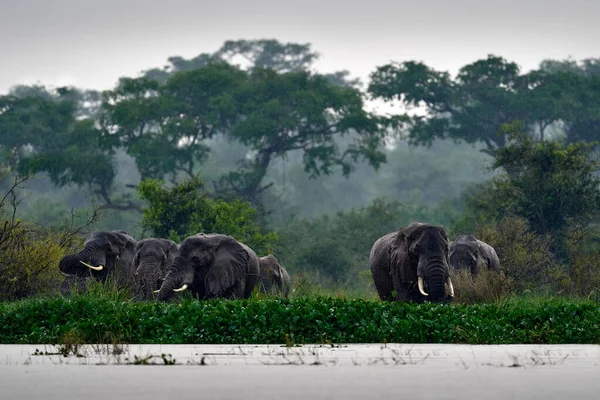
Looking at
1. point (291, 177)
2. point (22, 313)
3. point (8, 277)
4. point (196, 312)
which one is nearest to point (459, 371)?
point (196, 312)

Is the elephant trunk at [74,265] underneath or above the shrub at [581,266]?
above

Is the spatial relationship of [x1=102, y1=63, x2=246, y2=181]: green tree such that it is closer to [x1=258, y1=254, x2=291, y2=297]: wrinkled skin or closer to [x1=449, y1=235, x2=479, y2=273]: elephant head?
[x1=258, y1=254, x2=291, y2=297]: wrinkled skin

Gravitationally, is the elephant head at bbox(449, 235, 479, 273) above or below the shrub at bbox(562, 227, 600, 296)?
above

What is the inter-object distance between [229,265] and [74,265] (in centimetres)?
350

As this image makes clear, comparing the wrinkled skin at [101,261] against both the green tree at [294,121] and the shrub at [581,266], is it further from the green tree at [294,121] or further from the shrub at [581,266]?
the green tree at [294,121]

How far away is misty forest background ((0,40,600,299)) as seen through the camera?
1351 inches

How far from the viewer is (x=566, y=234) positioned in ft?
112

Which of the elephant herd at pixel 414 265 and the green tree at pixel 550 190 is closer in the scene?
the elephant herd at pixel 414 265

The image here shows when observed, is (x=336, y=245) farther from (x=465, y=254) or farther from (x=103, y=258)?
(x=103, y=258)

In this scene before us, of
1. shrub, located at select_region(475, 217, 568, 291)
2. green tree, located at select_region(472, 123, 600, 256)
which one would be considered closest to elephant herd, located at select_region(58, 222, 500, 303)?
shrub, located at select_region(475, 217, 568, 291)

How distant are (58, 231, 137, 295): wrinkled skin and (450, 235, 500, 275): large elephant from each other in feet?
22.0

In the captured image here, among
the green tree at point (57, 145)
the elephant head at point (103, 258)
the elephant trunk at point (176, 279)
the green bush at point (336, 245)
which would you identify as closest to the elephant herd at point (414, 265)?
the elephant trunk at point (176, 279)

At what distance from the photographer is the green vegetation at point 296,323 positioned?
49.7 feet

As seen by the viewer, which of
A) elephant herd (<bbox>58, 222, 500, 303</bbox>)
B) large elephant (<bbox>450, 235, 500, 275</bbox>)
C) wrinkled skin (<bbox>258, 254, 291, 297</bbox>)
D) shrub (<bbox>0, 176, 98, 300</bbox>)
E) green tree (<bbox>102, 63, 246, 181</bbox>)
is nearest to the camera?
elephant herd (<bbox>58, 222, 500, 303</bbox>)
